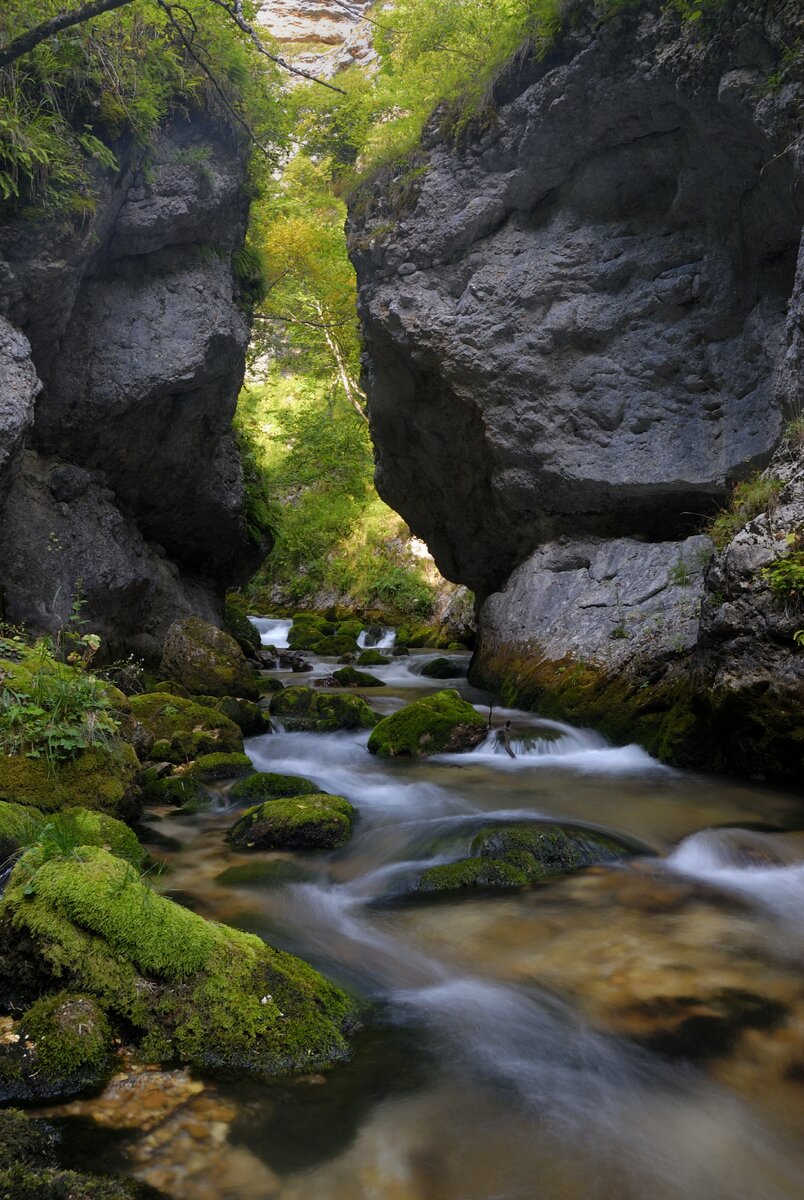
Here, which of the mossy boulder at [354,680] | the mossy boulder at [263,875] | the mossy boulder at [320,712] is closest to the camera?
the mossy boulder at [263,875]

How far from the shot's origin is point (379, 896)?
493 centimetres

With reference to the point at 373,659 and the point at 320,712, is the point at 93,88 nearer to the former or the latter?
the point at 320,712

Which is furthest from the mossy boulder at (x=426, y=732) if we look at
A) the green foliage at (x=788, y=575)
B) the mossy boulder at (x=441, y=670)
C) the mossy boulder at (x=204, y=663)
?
the mossy boulder at (x=441, y=670)

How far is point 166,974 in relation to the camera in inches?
115

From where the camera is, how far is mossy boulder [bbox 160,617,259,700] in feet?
35.8

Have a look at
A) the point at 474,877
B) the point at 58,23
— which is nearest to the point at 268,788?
the point at 474,877

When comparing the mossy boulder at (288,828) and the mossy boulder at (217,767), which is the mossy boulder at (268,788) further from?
the mossy boulder at (288,828)

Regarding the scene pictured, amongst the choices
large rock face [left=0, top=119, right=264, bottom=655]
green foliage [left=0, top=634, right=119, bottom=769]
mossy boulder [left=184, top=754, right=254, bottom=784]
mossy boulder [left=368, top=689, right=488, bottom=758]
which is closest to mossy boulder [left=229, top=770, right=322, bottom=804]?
mossy boulder [left=184, top=754, right=254, bottom=784]

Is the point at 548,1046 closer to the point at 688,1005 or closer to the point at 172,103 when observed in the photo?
the point at 688,1005

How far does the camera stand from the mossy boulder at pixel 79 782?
17.0 ft

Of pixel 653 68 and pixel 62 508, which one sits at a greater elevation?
pixel 653 68

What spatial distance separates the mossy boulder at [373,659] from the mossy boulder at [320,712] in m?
6.37

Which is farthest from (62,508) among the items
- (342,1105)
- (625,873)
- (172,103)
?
(342,1105)

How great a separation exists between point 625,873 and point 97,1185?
3.80 metres
